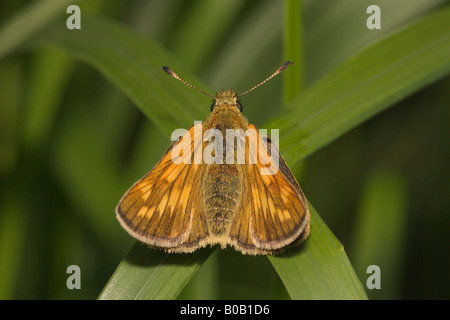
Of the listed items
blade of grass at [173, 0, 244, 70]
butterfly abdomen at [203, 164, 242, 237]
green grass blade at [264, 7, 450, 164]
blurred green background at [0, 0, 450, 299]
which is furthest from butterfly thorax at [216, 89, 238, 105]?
blade of grass at [173, 0, 244, 70]

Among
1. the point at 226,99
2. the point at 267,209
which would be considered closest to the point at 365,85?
the point at 226,99

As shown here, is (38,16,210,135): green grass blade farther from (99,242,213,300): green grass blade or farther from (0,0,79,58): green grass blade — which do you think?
(99,242,213,300): green grass blade

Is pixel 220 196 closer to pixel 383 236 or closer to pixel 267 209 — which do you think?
pixel 267 209

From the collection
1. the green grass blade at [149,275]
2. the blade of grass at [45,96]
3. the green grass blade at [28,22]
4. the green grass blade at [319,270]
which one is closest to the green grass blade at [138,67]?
the green grass blade at [28,22]

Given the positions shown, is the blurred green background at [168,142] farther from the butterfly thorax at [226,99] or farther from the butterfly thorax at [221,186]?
the butterfly thorax at [221,186]
